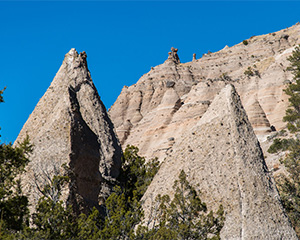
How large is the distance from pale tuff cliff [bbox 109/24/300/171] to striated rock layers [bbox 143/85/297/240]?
44.0 meters

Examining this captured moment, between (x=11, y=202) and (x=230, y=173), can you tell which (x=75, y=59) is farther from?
(x=11, y=202)

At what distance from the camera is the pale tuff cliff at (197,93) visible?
81438mm

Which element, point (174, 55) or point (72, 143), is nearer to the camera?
point (72, 143)

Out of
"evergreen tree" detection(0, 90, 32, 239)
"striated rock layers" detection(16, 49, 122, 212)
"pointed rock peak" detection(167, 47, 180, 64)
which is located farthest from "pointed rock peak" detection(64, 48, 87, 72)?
"pointed rock peak" detection(167, 47, 180, 64)

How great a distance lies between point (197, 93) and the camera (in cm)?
9494

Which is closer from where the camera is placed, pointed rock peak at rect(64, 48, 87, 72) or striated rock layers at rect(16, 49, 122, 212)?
striated rock layers at rect(16, 49, 122, 212)

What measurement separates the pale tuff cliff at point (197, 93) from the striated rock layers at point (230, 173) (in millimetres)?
44037

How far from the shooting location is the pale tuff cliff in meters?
81.4

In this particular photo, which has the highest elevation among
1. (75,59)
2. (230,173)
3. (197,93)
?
(197,93)

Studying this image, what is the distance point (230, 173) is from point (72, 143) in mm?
7827

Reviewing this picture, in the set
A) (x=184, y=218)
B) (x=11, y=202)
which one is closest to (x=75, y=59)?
(x=184, y=218)

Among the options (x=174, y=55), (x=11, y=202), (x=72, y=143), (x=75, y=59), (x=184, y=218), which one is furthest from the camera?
(x=174, y=55)

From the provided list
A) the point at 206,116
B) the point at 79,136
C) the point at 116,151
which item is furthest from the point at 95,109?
the point at 206,116

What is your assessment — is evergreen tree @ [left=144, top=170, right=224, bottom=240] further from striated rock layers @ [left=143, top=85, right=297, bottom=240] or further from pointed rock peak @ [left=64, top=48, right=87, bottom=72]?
pointed rock peak @ [left=64, top=48, right=87, bottom=72]
